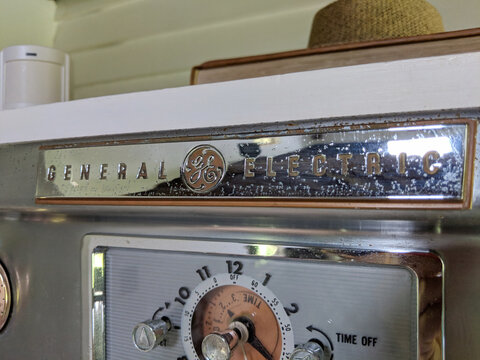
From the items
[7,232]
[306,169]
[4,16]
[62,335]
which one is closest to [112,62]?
[4,16]

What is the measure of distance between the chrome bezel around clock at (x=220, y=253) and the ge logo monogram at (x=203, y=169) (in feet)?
0.19

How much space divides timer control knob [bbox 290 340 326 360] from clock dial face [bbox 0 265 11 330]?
392 millimetres

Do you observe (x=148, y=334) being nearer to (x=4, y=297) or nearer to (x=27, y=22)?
(x=4, y=297)

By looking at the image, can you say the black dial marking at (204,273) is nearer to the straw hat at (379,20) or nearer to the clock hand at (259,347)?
the clock hand at (259,347)

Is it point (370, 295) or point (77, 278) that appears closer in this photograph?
point (370, 295)

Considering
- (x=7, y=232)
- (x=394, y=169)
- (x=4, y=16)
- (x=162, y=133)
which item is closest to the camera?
(x=394, y=169)

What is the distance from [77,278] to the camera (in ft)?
1.74

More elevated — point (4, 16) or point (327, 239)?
point (4, 16)

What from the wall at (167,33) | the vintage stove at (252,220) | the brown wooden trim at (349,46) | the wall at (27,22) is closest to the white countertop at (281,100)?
the vintage stove at (252,220)

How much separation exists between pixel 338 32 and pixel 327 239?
35 cm

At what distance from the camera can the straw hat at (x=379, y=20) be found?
593 millimetres

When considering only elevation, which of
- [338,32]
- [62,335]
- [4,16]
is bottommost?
[62,335]

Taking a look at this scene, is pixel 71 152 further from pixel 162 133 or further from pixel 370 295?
pixel 370 295

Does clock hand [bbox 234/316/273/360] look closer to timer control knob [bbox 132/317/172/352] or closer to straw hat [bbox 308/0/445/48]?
timer control knob [bbox 132/317/172/352]
